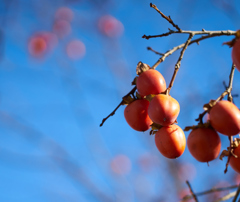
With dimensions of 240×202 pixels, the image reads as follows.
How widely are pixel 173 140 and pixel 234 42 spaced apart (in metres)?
0.37

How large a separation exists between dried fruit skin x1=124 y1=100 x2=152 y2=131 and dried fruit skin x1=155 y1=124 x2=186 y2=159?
8 centimetres

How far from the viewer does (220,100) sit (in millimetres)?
998

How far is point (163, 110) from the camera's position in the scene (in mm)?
978

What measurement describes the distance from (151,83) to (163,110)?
14 cm

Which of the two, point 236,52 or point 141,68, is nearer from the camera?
point 236,52

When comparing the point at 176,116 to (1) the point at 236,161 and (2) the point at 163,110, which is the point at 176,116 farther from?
(1) the point at 236,161

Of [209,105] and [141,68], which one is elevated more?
[141,68]

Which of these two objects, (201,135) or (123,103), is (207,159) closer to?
(201,135)

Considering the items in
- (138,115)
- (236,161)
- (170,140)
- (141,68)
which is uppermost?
(141,68)

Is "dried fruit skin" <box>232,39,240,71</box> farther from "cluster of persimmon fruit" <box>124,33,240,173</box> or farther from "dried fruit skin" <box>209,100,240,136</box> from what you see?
"dried fruit skin" <box>209,100,240,136</box>

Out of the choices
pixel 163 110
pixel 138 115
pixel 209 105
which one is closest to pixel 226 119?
pixel 209 105

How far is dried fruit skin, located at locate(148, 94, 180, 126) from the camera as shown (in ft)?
3.22

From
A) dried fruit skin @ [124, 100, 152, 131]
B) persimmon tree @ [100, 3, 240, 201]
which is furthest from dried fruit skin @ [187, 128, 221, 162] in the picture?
dried fruit skin @ [124, 100, 152, 131]

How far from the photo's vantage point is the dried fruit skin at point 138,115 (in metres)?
1.11
